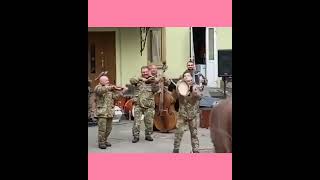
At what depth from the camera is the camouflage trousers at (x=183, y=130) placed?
4492 mm

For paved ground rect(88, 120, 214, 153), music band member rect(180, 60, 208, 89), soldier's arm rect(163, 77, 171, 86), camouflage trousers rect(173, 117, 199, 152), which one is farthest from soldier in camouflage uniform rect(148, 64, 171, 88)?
paved ground rect(88, 120, 214, 153)

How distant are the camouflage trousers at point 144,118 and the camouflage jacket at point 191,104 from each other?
37 centimetres

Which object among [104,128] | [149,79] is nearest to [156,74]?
[149,79]

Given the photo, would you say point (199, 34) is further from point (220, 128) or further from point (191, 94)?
point (220, 128)

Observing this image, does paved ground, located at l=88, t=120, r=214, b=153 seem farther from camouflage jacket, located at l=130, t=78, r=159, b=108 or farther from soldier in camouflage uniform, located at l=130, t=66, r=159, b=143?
camouflage jacket, located at l=130, t=78, r=159, b=108

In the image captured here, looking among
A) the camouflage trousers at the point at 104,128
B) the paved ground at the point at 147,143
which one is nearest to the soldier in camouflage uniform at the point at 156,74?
the paved ground at the point at 147,143

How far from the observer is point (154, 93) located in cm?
484

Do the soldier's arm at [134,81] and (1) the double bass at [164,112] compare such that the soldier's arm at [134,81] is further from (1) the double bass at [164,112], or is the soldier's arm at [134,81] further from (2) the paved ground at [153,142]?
(2) the paved ground at [153,142]

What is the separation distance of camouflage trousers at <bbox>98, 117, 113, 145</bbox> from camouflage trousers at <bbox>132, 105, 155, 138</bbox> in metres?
0.26

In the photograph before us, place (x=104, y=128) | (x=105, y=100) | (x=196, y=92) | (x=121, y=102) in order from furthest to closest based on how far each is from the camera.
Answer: (x=121, y=102) → (x=105, y=100) → (x=104, y=128) → (x=196, y=92)

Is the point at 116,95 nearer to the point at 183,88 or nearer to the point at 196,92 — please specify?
the point at 183,88

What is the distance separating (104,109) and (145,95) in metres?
0.44

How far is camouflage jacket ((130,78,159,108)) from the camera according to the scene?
4805 mm

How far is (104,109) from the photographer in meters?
4.74
